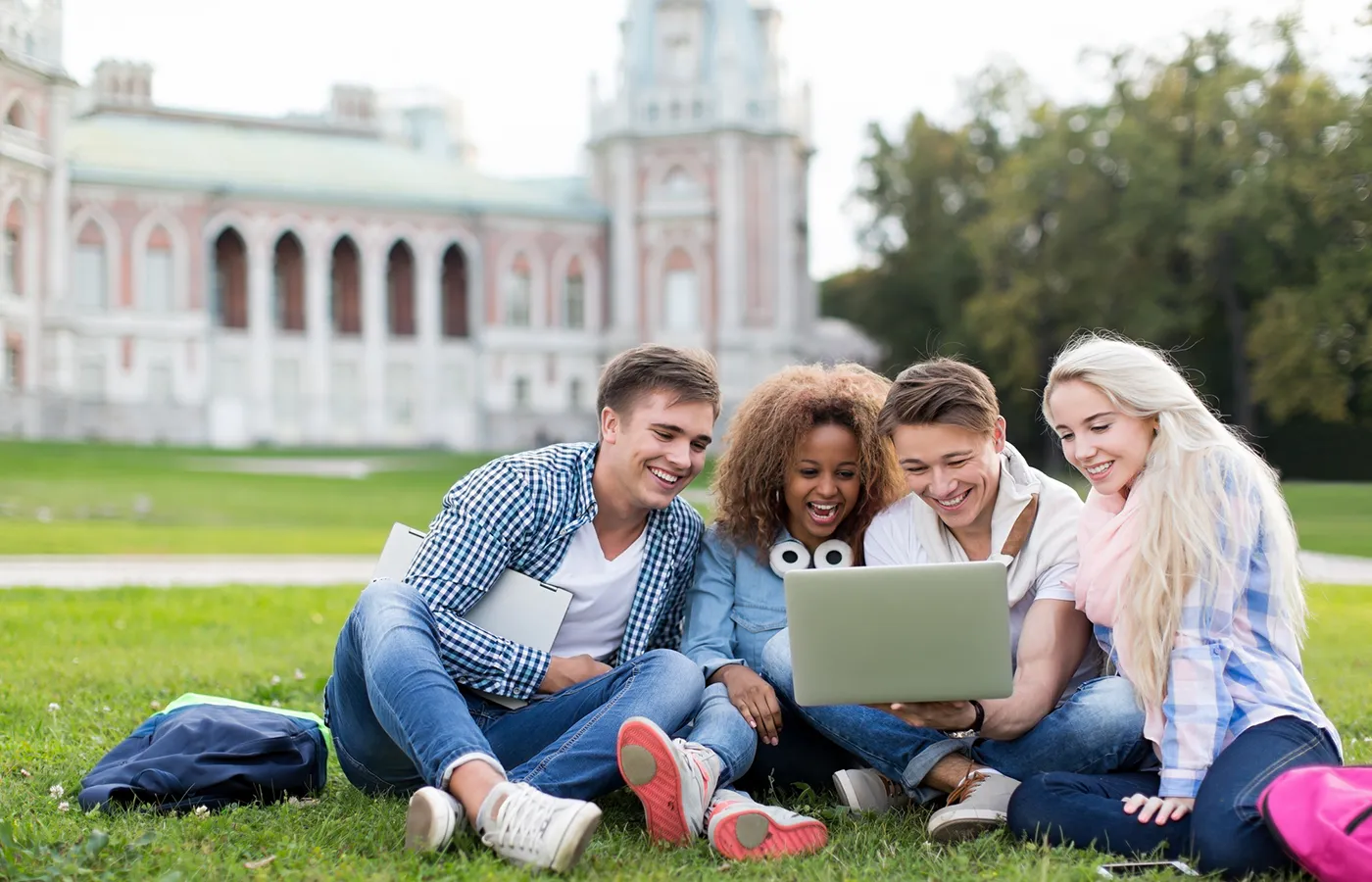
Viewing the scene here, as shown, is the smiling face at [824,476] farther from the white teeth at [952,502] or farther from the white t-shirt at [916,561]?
the white teeth at [952,502]

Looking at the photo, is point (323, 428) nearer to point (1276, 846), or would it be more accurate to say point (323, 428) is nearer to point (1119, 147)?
point (1119, 147)

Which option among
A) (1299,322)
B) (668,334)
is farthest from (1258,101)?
(668,334)

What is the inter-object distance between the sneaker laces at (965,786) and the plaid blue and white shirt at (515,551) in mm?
A: 947

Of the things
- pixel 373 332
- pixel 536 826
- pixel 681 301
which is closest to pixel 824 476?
pixel 536 826

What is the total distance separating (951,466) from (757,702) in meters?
0.82

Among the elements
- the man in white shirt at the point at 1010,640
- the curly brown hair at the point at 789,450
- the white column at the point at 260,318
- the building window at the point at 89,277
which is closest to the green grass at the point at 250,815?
the man in white shirt at the point at 1010,640

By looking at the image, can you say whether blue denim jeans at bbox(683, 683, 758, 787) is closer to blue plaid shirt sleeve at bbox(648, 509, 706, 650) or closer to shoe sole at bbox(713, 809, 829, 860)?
shoe sole at bbox(713, 809, 829, 860)

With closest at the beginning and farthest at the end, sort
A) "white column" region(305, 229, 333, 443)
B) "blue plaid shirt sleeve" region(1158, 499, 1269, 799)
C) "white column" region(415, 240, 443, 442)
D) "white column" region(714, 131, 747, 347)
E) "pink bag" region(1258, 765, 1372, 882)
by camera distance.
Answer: "pink bag" region(1258, 765, 1372, 882) < "blue plaid shirt sleeve" region(1158, 499, 1269, 799) < "white column" region(305, 229, 333, 443) < "white column" region(714, 131, 747, 347) < "white column" region(415, 240, 443, 442)

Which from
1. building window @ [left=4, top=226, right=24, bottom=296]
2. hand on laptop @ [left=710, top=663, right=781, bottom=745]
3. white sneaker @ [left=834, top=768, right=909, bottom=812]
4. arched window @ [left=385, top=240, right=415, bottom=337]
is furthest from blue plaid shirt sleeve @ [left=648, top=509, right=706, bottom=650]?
arched window @ [left=385, top=240, right=415, bottom=337]

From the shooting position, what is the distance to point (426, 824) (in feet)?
10.6

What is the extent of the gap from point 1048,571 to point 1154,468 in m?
0.44

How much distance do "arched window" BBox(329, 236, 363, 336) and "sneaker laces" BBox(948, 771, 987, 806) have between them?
4102 cm

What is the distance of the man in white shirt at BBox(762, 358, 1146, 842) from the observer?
3.60 m

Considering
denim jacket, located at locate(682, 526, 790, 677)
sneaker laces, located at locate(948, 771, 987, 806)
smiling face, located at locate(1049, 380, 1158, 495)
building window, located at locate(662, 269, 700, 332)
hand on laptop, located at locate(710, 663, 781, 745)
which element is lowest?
sneaker laces, located at locate(948, 771, 987, 806)
